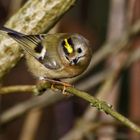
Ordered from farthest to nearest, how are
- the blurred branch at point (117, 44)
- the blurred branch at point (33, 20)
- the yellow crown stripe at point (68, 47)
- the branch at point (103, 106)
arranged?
the blurred branch at point (117, 44), the yellow crown stripe at point (68, 47), the blurred branch at point (33, 20), the branch at point (103, 106)

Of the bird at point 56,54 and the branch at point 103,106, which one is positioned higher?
the bird at point 56,54

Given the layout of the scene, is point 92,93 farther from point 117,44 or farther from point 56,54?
point 56,54

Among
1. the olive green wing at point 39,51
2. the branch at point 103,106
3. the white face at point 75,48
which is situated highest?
the olive green wing at point 39,51

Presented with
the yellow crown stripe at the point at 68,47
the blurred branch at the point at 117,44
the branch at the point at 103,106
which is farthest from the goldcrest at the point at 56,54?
the blurred branch at the point at 117,44

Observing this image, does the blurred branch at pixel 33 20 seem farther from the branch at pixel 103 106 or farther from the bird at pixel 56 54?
the branch at pixel 103 106

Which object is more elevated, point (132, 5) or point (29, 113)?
point (132, 5)

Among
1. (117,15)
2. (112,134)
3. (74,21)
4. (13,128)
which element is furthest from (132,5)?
(13,128)

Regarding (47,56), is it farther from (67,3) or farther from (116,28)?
(116,28)
